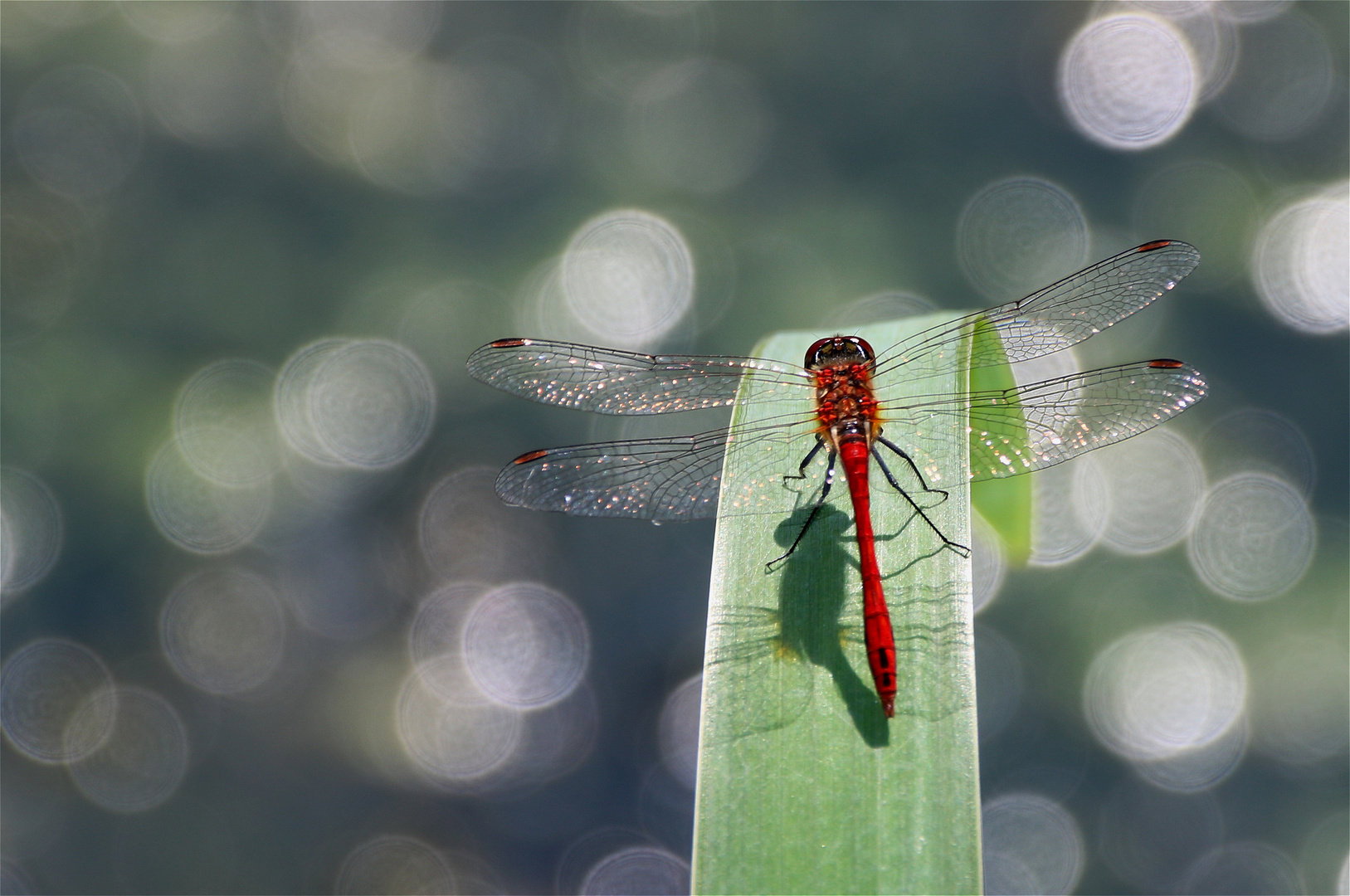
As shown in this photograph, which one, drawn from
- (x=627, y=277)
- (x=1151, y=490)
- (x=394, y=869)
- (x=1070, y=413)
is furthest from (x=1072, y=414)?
(x=394, y=869)

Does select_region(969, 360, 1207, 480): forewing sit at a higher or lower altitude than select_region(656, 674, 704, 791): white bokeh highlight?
higher

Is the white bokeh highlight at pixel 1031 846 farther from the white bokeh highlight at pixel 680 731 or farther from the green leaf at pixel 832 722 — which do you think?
the green leaf at pixel 832 722

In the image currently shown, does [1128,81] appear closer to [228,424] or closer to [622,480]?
[622,480]

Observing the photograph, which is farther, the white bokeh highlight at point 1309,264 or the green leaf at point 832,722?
the white bokeh highlight at point 1309,264

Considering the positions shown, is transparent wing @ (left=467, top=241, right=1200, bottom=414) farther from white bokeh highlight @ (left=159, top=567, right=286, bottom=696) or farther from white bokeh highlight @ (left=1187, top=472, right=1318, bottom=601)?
white bokeh highlight @ (left=159, top=567, right=286, bottom=696)

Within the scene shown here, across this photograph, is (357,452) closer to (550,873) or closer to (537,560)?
(537,560)

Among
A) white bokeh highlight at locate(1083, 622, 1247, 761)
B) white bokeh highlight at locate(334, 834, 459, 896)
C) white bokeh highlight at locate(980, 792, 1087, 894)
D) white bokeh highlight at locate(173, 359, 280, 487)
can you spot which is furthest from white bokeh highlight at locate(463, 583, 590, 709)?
white bokeh highlight at locate(1083, 622, 1247, 761)

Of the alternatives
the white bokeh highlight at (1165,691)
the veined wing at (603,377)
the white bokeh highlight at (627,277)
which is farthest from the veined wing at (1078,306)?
the white bokeh highlight at (627,277)

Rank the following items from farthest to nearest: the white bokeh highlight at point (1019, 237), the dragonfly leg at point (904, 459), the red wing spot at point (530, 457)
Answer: the white bokeh highlight at point (1019, 237) < the red wing spot at point (530, 457) < the dragonfly leg at point (904, 459)
